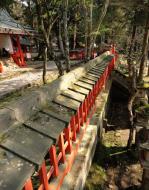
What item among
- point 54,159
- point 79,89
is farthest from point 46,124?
point 79,89

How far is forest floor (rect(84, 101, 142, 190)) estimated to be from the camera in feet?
27.0

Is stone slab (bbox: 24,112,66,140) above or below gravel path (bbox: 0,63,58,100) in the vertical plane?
above

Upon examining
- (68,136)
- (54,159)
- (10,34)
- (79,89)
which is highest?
(10,34)

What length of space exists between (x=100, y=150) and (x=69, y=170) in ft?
14.5

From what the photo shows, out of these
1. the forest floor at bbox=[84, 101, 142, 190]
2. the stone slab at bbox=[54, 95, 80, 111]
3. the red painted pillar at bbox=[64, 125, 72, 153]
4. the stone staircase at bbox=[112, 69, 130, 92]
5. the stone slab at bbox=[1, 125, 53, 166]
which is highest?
the stone slab at bbox=[1, 125, 53, 166]

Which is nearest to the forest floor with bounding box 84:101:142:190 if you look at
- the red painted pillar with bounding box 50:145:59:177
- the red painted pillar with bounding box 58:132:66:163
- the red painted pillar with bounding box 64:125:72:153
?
the red painted pillar with bounding box 64:125:72:153

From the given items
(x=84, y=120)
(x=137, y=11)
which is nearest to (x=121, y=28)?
(x=137, y=11)

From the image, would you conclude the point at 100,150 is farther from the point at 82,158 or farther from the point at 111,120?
the point at 111,120

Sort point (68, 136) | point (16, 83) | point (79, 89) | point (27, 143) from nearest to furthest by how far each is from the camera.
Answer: point (27, 143), point (68, 136), point (79, 89), point (16, 83)

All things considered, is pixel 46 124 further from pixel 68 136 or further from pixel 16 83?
pixel 16 83

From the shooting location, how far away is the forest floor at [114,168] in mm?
8234

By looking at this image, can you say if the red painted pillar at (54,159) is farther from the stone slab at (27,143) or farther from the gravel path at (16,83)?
the gravel path at (16,83)

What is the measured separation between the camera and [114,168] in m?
9.80

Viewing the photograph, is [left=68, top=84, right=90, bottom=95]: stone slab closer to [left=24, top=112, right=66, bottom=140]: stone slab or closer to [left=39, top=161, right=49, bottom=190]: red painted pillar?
[left=24, top=112, right=66, bottom=140]: stone slab
